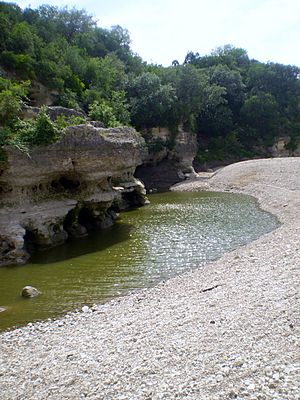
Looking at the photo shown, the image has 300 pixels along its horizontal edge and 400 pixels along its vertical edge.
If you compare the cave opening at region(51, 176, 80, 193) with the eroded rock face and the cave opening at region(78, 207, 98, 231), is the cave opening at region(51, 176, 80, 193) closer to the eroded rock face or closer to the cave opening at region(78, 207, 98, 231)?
the eroded rock face

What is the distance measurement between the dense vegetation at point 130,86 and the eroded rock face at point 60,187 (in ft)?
4.00

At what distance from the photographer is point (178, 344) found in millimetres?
9062

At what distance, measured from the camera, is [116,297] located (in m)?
14.0

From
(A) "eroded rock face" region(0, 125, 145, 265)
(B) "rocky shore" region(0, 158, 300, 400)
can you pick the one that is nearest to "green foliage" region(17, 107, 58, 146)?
(A) "eroded rock face" region(0, 125, 145, 265)

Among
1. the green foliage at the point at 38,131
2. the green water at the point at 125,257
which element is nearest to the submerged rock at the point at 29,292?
the green water at the point at 125,257

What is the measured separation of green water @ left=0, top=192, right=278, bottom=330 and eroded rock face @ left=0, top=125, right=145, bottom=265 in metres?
1.21

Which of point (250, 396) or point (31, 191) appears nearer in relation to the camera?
point (250, 396)

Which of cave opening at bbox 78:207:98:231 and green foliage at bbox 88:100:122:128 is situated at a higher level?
green foliage at bbox 88:100:122:128

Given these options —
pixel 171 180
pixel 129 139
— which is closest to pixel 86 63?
pixel 171 180

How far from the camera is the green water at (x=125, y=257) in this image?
46.3 ft

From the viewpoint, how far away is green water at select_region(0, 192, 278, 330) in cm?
1412

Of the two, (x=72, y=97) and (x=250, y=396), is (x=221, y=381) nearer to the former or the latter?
(x=250, y=396)

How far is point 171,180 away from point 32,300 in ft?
114

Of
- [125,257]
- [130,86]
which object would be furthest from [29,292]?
[130,86]
